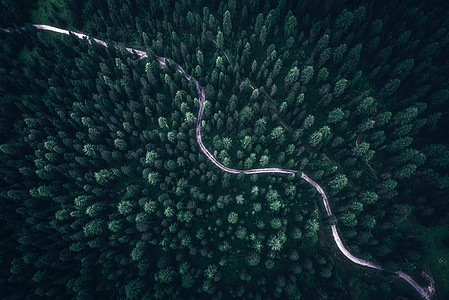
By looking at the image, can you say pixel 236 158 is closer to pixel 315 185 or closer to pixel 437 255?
pixel 315 185

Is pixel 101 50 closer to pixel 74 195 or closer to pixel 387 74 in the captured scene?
pixel 74 195

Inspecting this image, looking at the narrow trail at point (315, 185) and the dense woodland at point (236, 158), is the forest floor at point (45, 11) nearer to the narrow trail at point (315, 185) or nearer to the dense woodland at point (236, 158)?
the dense woodland at point (236, 158)

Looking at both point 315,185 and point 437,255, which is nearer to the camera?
point 437,255

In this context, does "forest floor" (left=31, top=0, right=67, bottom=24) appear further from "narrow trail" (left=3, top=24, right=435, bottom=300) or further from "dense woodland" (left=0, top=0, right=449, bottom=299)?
"narrow trail" (left=3, top=24, right=435, bottom=300)

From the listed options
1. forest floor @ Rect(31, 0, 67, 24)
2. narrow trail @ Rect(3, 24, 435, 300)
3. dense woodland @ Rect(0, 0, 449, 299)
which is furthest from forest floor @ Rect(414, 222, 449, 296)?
forest floor @ Rect(31, 0, 67, 24)

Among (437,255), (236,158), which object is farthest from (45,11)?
(437,255)

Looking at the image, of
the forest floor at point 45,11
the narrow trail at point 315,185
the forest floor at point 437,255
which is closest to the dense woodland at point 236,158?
the forest floor at point 437,255

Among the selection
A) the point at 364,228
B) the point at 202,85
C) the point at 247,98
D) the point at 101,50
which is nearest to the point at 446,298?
the point at 364,228

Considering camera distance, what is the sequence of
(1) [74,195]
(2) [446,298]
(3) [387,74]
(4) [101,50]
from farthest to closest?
(4) [101,50] → (3) [387,74] → (1) [74,195] → (2) [446,298]
